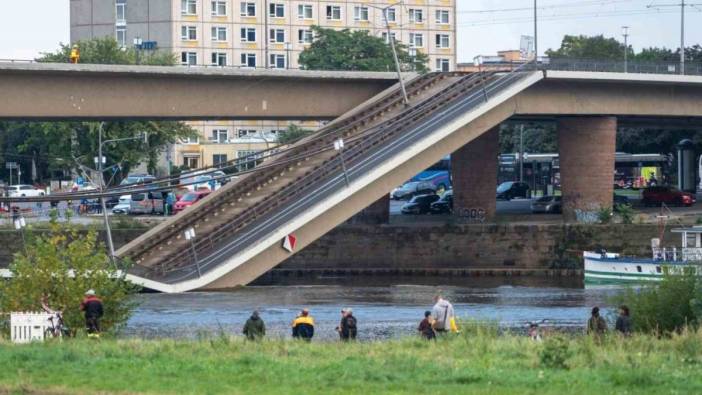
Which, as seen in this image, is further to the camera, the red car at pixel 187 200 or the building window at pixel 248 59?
the building window at pixel 248 59

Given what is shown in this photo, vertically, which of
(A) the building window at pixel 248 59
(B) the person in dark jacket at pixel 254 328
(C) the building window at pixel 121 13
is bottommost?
(B) the person in dark jacket at pixel 254 328

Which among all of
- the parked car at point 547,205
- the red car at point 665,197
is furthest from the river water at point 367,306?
the red car at point 665,197

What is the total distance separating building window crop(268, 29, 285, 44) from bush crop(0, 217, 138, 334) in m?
105

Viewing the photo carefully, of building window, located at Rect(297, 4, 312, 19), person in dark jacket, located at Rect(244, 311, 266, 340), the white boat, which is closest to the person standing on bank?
person in dark jacket, located at Rect(244, 311, 266, 340)

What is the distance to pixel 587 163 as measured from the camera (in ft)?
256

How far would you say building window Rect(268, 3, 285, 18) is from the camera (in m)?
142

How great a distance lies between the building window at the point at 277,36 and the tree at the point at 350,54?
182 inches

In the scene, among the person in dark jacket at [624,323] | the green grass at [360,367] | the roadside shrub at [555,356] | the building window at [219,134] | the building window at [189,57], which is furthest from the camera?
the building window at [219,134]

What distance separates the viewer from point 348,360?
27.4 m

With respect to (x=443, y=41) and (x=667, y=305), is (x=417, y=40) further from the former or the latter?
(x=667, y=305)

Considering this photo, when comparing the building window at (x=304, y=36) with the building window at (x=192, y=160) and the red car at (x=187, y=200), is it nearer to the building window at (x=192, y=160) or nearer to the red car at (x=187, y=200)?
the building window at (x=192, y=160)

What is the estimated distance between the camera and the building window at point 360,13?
150m

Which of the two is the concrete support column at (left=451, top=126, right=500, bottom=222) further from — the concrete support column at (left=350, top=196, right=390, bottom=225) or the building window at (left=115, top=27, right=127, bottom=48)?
the building window at (left=115, top=27, right=127, bottom=48)

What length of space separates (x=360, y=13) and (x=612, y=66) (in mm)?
77175
